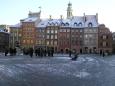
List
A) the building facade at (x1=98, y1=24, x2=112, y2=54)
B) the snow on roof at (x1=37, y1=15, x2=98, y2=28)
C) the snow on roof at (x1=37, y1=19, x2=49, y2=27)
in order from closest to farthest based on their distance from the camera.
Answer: the building facade at (x1=98, y1=24, x2=112, y2=54) < the snow on roof at (x1=37, y1=15, x2=98, y2=28) < the snow on roof at (x1=37, y1=19, x2=49, y2=27)

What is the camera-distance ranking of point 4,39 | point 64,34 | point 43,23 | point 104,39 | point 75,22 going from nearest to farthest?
point 104,39
point 75,22
point 64,34
point 43,23
point 4,39

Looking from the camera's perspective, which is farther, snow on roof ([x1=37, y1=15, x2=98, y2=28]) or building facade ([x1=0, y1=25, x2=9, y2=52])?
building facade ([x1=0, y1=25, x2=9, y2=52])

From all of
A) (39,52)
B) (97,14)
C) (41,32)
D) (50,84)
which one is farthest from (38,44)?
(50,84)

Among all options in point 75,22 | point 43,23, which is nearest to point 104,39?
point 75,22

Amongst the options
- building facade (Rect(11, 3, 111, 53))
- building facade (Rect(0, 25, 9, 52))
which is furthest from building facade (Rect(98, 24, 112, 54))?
building facade (Rect(0, 25, 9, 52))

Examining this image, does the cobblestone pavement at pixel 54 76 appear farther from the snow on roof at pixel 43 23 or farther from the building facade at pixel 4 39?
the building facade at pixel 4 39

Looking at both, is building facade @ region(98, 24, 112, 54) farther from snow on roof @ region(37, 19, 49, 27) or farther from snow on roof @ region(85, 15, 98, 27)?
snow on roof @ region(37, 19, 49, 27)

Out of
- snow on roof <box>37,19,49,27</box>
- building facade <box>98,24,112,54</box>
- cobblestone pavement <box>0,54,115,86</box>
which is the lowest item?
cobblestone pavement <box>0,54,115,86</box>

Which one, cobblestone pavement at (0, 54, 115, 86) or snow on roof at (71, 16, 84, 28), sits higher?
snow on roof at (71, 16, 84, 28)

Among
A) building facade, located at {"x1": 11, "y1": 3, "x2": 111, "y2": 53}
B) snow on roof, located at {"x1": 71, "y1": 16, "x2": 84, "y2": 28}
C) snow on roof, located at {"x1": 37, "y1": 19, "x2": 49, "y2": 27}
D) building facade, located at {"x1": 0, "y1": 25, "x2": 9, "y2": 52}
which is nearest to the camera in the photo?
building facade, located at {"x1": 11, "y1": 3, "x2": 111, "y2": 53}

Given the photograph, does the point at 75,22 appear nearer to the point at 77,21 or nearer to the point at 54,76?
the point at 77,21

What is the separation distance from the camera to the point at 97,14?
124562mm

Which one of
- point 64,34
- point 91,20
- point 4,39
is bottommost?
point 4,39

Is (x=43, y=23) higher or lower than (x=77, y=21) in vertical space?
lower
